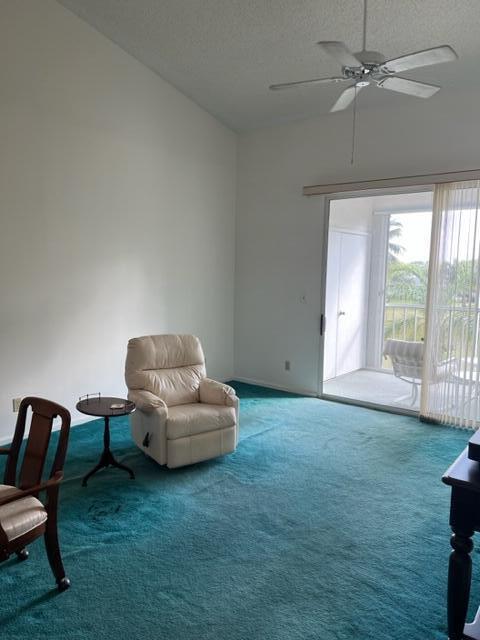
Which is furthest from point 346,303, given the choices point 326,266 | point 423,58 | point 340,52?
point 340,52

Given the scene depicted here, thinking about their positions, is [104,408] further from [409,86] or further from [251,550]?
[409,86]

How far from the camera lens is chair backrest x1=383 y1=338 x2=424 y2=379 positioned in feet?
17.6

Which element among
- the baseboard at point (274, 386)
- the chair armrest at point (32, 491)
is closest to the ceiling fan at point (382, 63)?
the chair armrest at point (32, 491)

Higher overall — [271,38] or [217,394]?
[271,38]

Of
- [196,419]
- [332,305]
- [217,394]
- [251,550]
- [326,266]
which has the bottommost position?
[251,550]

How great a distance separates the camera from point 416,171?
4.73 m

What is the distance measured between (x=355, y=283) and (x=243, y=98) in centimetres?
311

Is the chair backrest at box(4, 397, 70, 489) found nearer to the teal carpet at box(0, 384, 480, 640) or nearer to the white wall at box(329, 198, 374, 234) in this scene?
the teal carpet at box(0, 384, 480, 640)

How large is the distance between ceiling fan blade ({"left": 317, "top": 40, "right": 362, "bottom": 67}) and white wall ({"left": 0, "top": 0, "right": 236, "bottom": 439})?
2743 millimetres

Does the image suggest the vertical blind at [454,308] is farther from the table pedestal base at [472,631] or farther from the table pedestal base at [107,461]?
the table pedestal base at [107,461]

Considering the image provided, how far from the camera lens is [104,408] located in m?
3.32

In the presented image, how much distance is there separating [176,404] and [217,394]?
348 millimetres

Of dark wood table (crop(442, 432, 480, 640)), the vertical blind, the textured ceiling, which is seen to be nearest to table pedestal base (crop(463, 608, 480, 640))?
dark wood table (crop(442, 432, 480, 640))

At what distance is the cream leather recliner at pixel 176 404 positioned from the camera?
11.3ft
